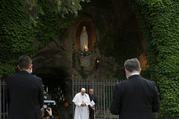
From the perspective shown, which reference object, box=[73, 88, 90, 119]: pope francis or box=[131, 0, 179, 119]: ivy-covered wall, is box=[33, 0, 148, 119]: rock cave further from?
box=[73, 88, 90, 119]: pope francis

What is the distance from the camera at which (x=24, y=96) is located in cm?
488

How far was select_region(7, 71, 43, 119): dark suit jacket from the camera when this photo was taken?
191 inches

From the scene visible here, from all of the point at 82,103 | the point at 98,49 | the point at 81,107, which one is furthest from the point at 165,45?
the point at 98,49

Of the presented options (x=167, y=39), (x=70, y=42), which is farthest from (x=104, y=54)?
(x=167, y=39)

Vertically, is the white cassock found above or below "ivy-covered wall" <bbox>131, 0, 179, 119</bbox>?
below

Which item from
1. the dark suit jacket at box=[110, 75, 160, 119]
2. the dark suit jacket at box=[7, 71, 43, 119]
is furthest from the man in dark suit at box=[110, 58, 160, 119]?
the dark suit jacket at box=[7, 71, 43, 119]

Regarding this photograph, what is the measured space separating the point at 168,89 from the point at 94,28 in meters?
8.02

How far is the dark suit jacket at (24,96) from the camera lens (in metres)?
4.84

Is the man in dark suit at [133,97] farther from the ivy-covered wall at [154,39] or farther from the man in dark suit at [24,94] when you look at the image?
the ivy-covered wall at [154,39]

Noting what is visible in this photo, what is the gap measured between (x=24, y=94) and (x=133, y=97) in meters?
1.64

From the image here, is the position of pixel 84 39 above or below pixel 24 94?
above

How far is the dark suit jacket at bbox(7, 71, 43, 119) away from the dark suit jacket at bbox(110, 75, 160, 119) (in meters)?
1.22

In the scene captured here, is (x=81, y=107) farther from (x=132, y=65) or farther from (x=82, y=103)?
(x=132, y=65)

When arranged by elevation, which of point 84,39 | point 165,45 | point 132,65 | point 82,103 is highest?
point 84,39
